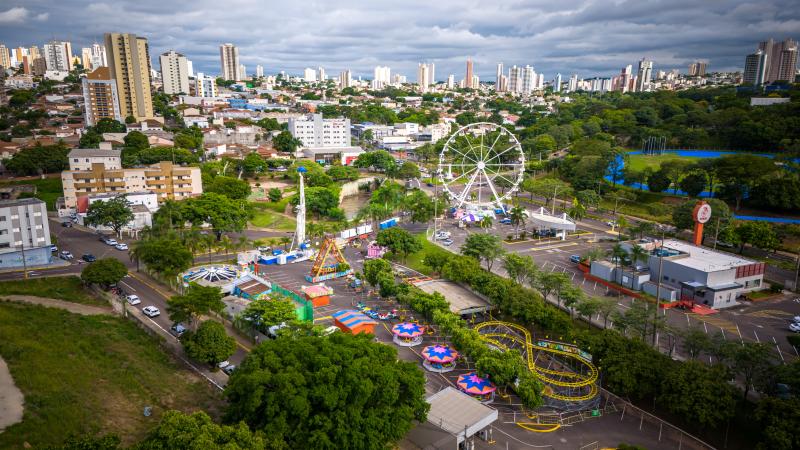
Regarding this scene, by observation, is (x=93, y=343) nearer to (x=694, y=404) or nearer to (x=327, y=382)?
(x=327, y=382)

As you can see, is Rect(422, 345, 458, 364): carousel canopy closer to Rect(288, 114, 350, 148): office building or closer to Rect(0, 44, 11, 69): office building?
Rect(288, 114, 350, 148): office building

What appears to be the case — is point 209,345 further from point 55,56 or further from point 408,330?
point 55,56

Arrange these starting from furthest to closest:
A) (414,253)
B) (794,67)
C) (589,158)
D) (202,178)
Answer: (794,67) < (589,158) < (202,178) < (414,253)

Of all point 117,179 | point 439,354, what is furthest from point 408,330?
point 117,179

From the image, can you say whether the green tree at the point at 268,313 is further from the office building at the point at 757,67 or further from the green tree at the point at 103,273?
the office building at the point at 757,67

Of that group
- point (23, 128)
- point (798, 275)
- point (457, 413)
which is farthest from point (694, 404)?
point (23, 128)

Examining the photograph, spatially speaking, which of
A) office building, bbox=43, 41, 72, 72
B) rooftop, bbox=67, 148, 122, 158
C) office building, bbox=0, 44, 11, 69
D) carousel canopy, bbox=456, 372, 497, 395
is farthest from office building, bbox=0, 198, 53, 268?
office building, bbox=0, 44, 11, 69
